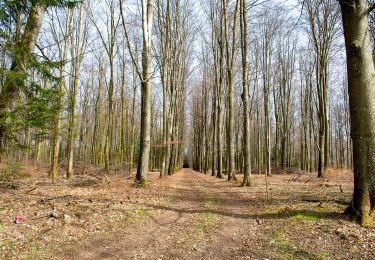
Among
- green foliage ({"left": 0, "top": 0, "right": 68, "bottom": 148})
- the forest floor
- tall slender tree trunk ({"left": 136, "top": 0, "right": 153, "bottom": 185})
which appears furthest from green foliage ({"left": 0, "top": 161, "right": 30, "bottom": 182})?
tall slender tree trunk ({"left": 136, "top": 0, "right": 153, "bottom": 185})

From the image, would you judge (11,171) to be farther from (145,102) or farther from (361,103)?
(361,103)

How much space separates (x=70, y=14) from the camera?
1565 cm

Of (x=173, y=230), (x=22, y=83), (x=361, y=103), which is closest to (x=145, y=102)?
(x=22, y=83)

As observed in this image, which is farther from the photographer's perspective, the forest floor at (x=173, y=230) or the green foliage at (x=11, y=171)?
the green foliage at (x=11, y=171)

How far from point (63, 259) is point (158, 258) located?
4.62 ft

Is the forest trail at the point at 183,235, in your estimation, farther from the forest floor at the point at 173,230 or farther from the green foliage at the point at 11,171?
the green foliage at the point at 11,171

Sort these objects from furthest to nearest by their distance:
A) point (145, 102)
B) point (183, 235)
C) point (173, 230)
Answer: point (145, 102) < point (173, 230) < point (183, 235)

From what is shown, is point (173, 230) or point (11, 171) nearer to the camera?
point (173, 230)

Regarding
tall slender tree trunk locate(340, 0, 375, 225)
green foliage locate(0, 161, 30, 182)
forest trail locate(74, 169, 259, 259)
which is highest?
tall slender tree trunk locate(340, 0, 375, 225)

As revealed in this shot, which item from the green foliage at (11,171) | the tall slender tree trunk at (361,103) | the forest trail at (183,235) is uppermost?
the tall slender tree trunk at (361,103)

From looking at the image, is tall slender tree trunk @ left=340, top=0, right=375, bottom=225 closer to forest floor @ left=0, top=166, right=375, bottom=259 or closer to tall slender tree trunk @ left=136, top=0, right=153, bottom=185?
forest floor @ left=0, top=166, right=375, bottom=259

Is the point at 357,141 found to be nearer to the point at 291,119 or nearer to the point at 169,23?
the point at 169,23

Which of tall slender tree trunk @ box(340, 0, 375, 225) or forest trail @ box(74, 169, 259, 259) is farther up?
tall slender tree trunk @ box(340, 0, 375, 225)

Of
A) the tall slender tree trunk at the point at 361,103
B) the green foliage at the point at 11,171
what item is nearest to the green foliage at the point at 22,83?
the green foliage at the point at 11,171
